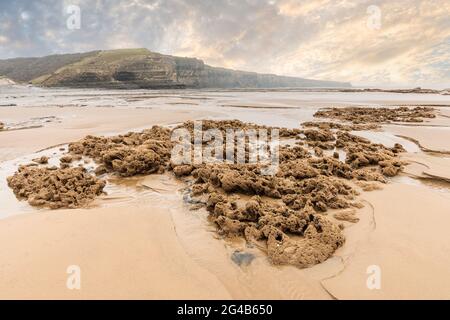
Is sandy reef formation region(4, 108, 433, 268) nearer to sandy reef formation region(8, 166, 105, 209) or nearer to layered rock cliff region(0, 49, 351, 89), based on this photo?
sandy reef formation region(8, 166, 105, 209)

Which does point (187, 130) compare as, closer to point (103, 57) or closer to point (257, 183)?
point (257, 183)

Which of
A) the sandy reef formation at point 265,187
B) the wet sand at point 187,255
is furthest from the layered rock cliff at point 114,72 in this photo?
the wet sand at point 187,255

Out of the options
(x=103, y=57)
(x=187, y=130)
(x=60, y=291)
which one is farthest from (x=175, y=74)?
(x=60, y=291)

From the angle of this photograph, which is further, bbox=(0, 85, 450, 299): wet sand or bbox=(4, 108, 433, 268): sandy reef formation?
bbox=(4, 108, 433, 268): sandy reef formation

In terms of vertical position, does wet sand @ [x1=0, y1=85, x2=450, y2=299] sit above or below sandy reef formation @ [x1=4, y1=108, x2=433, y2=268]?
below

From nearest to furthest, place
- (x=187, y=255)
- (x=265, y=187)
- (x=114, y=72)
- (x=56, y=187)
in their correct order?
(x=187, y=255)
(x=265, y=187)
(x=56, y=187)
(x=114, y=72)

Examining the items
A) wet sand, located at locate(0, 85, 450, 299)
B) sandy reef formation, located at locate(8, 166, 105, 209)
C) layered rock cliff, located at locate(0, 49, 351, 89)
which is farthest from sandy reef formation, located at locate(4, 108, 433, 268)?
layered rock cliff, located at locate(0, 49, 351, 89)

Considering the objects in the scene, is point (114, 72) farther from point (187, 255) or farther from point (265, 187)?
point (187, 255)

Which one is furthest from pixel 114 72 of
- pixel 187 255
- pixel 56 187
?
pixel 187 255

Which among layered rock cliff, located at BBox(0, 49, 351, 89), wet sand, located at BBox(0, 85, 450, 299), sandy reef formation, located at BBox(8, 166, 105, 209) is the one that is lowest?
wet sand, located at BBox(0, 85, 450, 299)

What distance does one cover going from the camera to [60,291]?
108 inches

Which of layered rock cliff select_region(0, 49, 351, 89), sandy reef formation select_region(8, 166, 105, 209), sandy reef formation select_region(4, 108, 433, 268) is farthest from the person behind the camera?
layered rock cliff select_region(0, 49, 351, 89)

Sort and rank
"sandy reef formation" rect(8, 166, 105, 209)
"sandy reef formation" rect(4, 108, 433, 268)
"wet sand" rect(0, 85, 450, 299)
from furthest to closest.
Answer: "sandy reef formation" rect(8, 166, 105, 209)
"sandy reef formation" rect(4, 108, 433, 268)
"wet sand" rect(0, 85, 450, 299)

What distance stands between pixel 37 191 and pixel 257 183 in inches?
151
